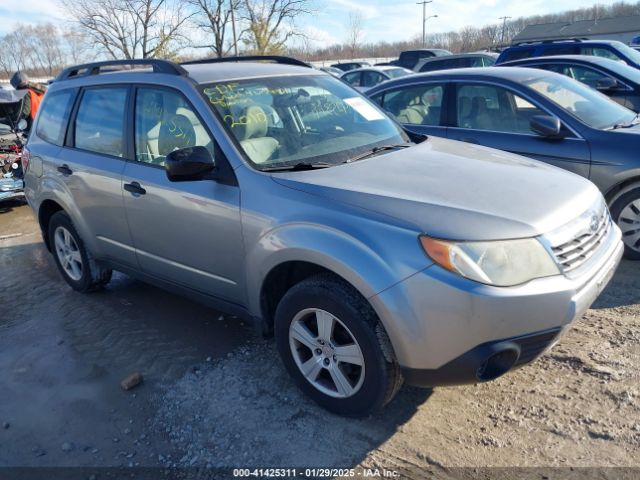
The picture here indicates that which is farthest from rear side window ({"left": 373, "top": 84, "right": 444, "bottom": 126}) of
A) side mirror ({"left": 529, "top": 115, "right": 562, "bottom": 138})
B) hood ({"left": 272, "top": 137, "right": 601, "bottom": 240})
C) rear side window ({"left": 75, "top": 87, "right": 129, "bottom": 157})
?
rear side window ({"left": 75, "top": 87, "right": 129, "bottom": 157})

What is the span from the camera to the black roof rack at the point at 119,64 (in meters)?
3.53

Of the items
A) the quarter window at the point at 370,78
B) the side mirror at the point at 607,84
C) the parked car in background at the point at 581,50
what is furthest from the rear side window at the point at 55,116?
the quarter window at the point at 370,78

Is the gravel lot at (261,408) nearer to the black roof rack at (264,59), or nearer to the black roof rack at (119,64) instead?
the black roof rack at (119,64)

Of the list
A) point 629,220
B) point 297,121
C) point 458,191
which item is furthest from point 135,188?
point 629,220

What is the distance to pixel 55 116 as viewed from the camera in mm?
4578

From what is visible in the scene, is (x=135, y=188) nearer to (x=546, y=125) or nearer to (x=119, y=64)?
(x=119, y=64)

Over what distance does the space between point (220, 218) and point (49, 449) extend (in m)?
1.52

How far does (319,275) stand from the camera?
9.11 feet

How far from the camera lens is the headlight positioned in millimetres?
2291

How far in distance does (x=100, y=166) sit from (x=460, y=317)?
2903mm

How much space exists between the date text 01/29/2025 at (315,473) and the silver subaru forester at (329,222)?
1.03 feet

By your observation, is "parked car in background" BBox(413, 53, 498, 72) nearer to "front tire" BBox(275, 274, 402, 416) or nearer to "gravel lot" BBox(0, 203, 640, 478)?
"gravel lot" BBox(0, 203, 640, 478)

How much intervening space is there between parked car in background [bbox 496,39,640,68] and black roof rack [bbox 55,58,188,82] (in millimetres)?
8485

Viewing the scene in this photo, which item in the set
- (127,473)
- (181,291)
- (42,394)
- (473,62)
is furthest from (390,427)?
(473,62)
